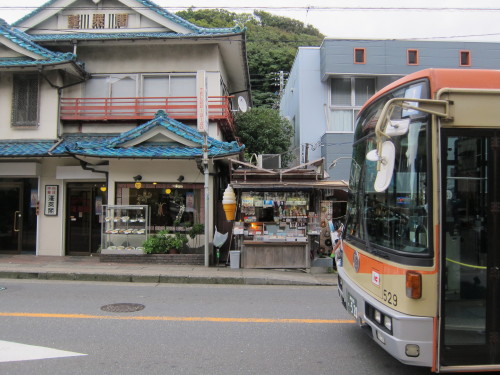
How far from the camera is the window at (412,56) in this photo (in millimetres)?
17750

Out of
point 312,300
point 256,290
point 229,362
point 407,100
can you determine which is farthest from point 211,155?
point 407,100

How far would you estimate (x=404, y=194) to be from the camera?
364 cm

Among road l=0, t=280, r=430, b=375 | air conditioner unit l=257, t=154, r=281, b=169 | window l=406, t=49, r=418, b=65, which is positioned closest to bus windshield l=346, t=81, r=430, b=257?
road l=0, t=280, r=430, b=375

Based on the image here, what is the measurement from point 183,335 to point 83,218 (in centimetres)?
918

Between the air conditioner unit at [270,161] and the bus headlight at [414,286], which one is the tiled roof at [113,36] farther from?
the bus headlight at [414,286]

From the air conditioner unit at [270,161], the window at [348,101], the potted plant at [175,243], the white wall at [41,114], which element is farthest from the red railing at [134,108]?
the window at [348,101]

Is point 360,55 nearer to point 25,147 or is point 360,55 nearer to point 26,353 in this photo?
point 25,147

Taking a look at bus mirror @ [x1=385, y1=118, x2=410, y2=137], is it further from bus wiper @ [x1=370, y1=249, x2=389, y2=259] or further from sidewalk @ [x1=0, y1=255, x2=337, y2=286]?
sidewalk @ [x1=0, y1=255, x2=337, y2=286]

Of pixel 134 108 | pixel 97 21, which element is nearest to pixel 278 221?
pixel 134 108

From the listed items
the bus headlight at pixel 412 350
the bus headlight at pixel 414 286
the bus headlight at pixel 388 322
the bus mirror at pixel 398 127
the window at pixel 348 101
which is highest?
the window at pixel 348 101

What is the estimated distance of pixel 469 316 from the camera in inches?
139

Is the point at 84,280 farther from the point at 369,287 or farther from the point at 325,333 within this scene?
the point at 369,287

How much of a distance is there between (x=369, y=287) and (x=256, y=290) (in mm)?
4727

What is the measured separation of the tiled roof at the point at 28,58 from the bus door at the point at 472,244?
1193 cm
